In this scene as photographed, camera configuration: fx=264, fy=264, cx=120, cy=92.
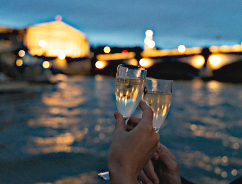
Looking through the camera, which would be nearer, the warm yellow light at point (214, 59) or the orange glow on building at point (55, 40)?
the warm yellow light at point (214, 59)

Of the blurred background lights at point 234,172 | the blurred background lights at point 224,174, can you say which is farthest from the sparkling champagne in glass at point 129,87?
the blurred background lights at point 234,172

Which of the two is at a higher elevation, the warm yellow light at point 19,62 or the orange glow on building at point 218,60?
the orange glow on building at point 218,60

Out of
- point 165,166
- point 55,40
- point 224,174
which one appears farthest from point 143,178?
point 55,40

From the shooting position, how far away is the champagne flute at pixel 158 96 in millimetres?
1265

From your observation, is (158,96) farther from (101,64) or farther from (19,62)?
(101,64)

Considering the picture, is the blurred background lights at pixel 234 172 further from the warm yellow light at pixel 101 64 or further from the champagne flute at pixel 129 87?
the warm yellow light at pixel 101 64

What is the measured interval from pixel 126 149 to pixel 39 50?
2574 inches

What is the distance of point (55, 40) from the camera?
216 feet

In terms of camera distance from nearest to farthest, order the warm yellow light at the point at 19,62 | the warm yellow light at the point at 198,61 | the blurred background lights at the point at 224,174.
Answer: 1. the blurred background lights at the point at 224,174
2. the warm yellow light at the point at 19,62
3. the warm yellow light at the point at 198,61

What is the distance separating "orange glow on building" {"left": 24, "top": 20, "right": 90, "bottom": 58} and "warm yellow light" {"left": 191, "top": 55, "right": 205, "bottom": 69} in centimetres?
3455

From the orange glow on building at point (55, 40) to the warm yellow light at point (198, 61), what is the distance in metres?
34.5

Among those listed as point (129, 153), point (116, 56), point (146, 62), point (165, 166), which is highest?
point (116, 56)

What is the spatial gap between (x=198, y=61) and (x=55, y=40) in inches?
1531

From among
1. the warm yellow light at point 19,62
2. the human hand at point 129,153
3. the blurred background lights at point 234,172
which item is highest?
the warm yellow light at point 19,62
